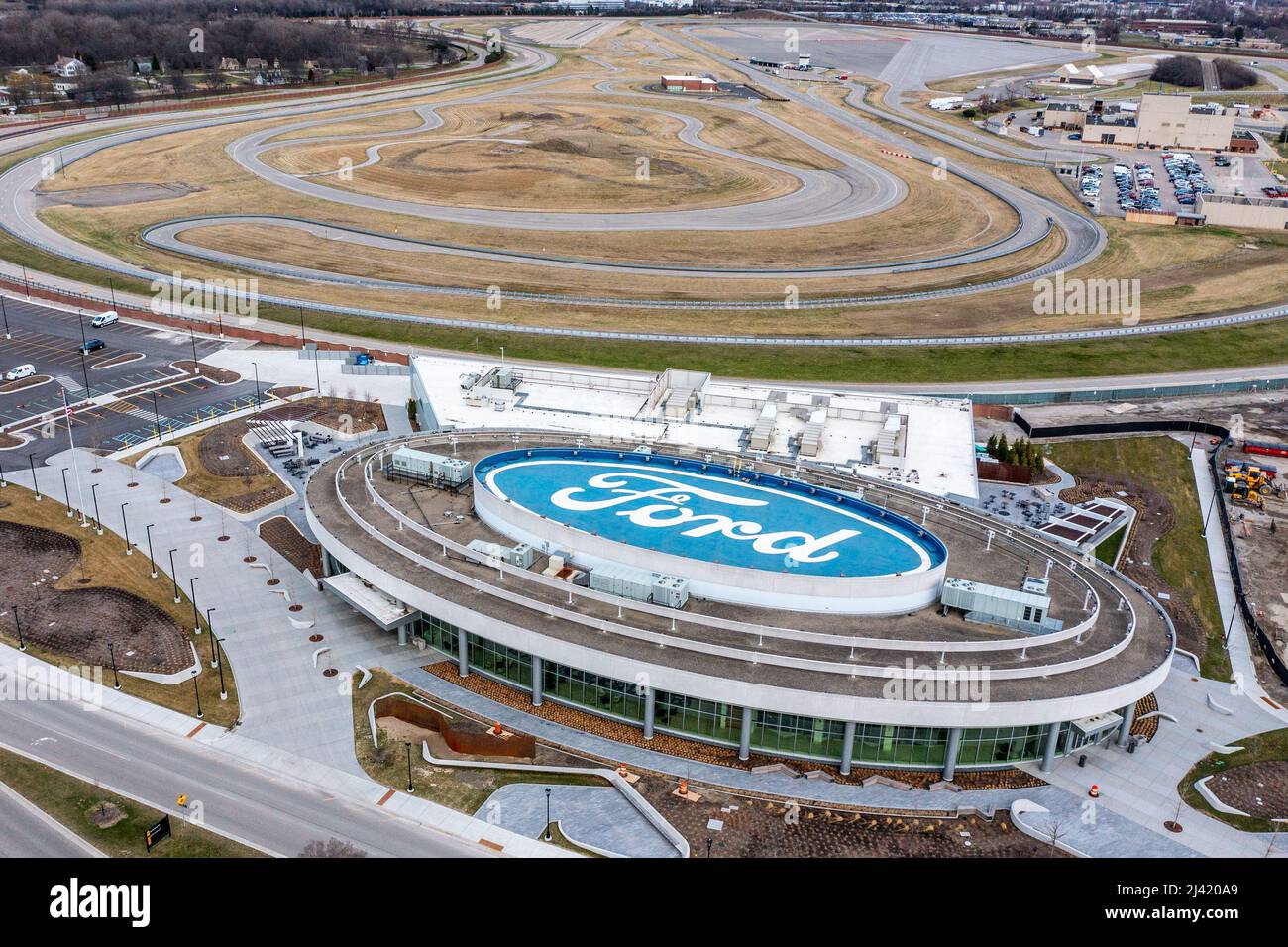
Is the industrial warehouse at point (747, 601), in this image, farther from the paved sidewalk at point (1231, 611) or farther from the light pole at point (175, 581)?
the light pole at point (175, 581)

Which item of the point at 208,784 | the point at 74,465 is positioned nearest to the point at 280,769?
the point at 208,784

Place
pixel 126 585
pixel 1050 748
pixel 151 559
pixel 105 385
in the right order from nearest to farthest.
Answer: pixel 1050 748, pixel 126 585, pixel 151 559, pixel 105 385

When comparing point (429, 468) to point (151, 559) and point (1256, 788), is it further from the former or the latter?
point (1256, 788)

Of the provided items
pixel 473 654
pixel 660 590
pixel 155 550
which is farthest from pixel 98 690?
pixel 660 590

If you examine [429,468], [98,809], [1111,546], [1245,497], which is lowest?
[1111,546]

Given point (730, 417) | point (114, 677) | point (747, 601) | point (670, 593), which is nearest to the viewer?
point (670, 593)

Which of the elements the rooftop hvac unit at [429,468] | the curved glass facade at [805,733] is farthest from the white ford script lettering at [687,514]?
the curved glass facade at [805,733]
